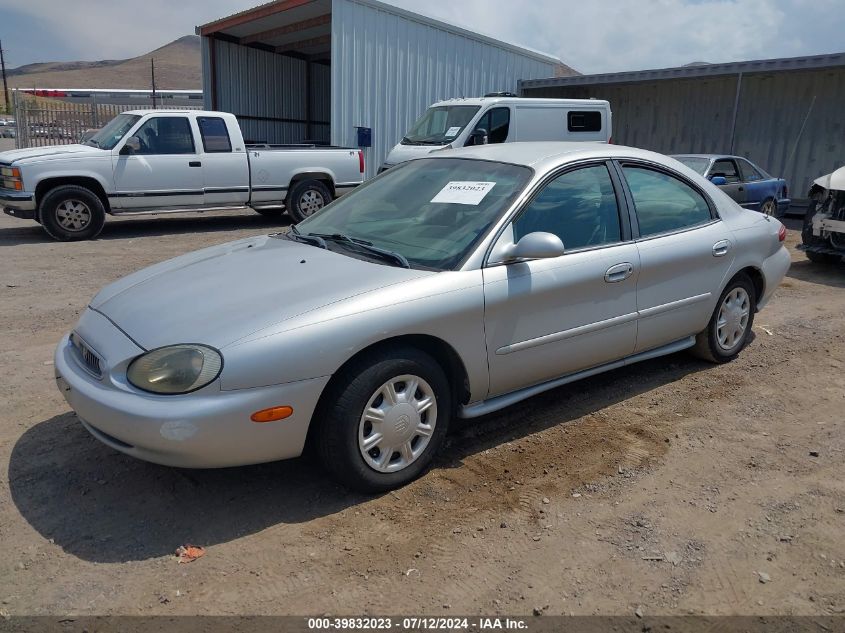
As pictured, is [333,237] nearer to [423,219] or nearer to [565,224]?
[423,219]

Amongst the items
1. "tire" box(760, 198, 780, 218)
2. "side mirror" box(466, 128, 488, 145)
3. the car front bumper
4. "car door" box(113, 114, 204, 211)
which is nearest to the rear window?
"side mirror" box(466, 128, 488, 145)

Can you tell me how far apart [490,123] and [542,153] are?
9262mm

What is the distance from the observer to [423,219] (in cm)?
395

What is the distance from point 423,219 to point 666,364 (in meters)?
2.35

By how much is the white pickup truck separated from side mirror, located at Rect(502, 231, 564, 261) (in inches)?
333

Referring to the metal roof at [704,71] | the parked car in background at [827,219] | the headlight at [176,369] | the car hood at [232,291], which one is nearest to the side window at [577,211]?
the car hood at [232,291]

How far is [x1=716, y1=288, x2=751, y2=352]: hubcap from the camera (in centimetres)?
502

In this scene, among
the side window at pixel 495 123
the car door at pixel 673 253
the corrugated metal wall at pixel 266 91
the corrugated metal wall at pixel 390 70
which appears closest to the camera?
the car door at pixel 673 253

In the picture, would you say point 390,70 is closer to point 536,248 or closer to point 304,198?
point 304,198

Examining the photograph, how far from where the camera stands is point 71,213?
10141 mm

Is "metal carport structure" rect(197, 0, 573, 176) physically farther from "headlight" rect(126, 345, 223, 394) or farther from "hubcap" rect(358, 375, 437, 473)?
"headlight" rect(126, 345, 223, 394)

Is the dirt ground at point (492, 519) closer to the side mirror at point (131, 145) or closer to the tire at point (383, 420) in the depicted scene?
the tire at point (383, 420)

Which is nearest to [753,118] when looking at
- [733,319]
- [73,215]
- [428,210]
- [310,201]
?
[310,201]

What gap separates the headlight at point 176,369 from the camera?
2.87 meters
